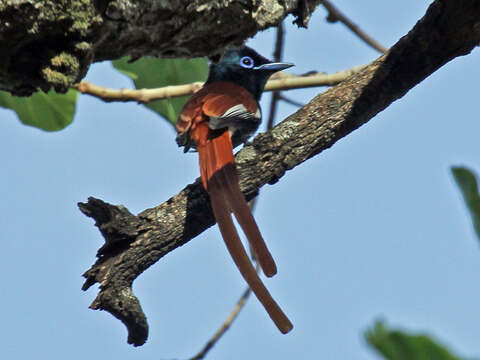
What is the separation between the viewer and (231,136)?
4.13m

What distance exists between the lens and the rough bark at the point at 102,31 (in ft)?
7.59

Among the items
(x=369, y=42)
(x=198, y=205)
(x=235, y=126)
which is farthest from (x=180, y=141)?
(x=369, y=42)

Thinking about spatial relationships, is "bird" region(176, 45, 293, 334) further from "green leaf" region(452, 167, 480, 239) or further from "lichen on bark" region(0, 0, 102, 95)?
"green leaf" region(452, 167, 480, 239)

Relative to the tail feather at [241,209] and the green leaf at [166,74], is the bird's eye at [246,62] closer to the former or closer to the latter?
the green leaf at [166,74]

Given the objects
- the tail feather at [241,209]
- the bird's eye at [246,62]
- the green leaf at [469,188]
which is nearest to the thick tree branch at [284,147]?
the tail feather at [241,209]

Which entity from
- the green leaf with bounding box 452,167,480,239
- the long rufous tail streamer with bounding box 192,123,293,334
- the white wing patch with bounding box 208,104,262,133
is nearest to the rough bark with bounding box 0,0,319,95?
the long rufous tail streamer with bounding box 192,123,293,334

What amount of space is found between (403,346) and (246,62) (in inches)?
164

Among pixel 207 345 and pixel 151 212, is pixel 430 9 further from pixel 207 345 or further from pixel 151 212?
pixel 207 345

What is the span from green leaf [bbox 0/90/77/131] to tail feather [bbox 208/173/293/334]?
1.26m

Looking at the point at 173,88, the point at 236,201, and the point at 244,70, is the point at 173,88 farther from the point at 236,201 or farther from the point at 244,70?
the point at 236,201

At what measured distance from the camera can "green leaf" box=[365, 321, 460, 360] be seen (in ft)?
3.27

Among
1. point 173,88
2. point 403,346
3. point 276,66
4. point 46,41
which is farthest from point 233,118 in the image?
point 403,346

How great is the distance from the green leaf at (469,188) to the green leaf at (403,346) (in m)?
0.43

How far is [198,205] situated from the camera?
114 inches
